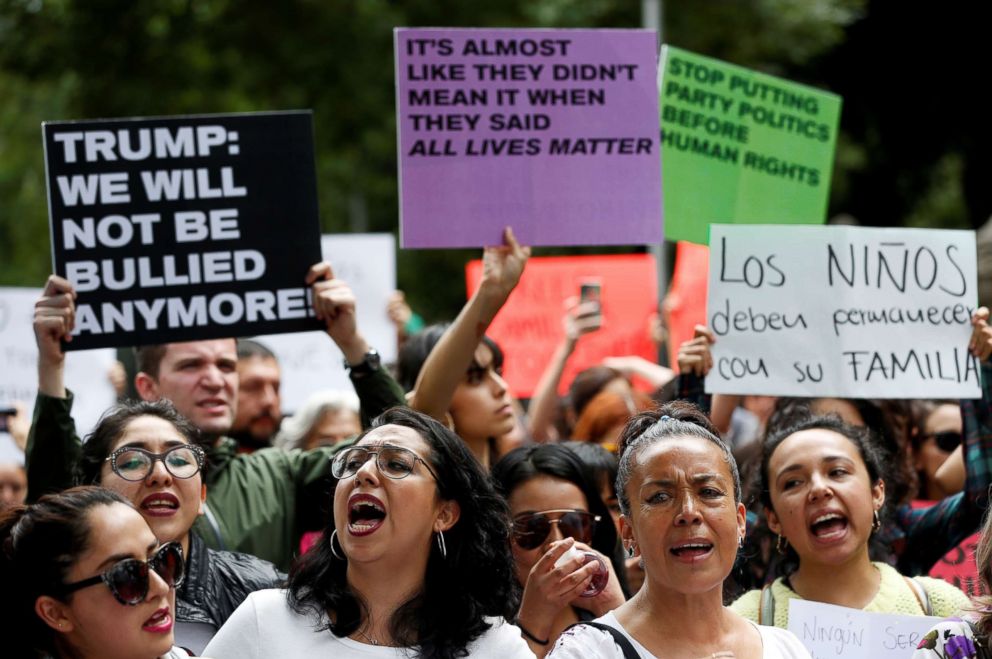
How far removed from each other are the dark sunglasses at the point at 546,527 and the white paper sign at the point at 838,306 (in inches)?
35.0

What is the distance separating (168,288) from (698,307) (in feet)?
11.4

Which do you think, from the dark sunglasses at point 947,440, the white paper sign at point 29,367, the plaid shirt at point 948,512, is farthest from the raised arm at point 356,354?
the white paper sign at point 29,367

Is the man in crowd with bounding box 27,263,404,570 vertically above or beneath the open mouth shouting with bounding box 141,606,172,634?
above

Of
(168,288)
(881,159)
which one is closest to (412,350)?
(168,288)

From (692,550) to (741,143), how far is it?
305 cm

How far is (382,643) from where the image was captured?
3.61 metres

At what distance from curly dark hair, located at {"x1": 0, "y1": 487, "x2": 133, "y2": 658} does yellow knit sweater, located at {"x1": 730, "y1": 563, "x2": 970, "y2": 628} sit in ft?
6.44

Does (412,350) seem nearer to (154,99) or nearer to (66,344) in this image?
(66,344)

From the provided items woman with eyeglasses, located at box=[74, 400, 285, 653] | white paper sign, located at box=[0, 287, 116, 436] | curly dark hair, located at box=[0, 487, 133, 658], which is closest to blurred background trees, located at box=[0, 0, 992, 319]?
white paper sign, located at box=[0, 287, 116, 436]

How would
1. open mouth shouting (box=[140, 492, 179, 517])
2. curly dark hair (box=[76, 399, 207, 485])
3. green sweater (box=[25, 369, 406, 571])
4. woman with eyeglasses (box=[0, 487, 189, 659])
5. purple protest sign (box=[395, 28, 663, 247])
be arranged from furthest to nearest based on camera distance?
purple protest sign (box=[395, 28, 663, 247])
green sweater (box=[25, 369, 406, 571])
curly dark hair (box=[76, 399, 207, 485])
open mouth shouting (box=[140, 492, 179, 517])
woman with eyeglasses (box=[0, 487, 189, 659])

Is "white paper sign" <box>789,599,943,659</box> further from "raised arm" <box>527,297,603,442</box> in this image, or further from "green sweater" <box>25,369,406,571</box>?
"raised arm" <box>527,297,603,442</box>

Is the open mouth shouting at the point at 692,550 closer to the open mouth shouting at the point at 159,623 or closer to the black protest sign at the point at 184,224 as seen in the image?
the open mouth shouting at the point at 159,623

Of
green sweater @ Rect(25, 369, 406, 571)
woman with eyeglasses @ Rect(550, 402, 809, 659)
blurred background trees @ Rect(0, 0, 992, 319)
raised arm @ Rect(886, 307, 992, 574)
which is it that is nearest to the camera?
woman with eyeglasses @ Rect(550, 402, 809, 659)

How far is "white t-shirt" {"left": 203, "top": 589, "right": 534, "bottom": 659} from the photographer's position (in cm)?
354
